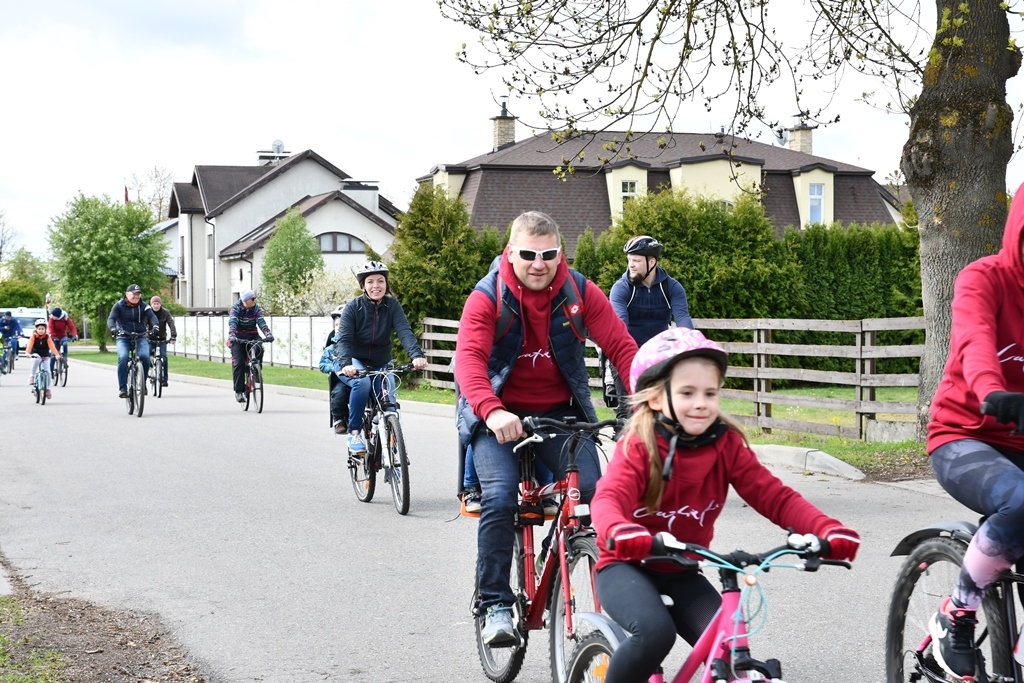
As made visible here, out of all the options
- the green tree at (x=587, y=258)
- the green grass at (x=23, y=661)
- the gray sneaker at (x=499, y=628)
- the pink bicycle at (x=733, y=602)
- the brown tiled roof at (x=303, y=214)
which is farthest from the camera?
the brown tiled roof at (x=303, y=214)

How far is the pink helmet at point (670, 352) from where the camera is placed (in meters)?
3.58

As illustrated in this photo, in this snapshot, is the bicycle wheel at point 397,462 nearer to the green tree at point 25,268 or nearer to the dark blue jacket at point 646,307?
the dark blue jacket at point 646,307

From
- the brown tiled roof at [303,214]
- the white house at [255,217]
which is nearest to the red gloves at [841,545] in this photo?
the white house at [255,217]

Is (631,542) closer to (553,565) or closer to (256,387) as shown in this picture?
(553,565)

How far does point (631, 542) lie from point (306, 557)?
527 cm

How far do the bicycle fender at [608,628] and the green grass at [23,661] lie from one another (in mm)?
2596

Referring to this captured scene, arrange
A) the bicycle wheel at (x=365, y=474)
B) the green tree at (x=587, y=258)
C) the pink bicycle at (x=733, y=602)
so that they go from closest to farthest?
the pink bicycle at (x=733, y=602) → the bicycle wheel at (x=365, y=474) → the green tree at (x=587, y=258)

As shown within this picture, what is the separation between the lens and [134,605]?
680 centimetres

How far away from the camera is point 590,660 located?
3842 millimetres

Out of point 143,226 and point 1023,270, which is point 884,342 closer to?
point 1023,270

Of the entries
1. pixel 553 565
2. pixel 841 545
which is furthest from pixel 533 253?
pixel 841 545

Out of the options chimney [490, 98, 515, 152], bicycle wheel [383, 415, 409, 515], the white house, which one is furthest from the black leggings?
the white house

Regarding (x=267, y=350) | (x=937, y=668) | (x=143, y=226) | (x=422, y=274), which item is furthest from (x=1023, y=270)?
(x=143, y=226)

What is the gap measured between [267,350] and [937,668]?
38.8 meters
